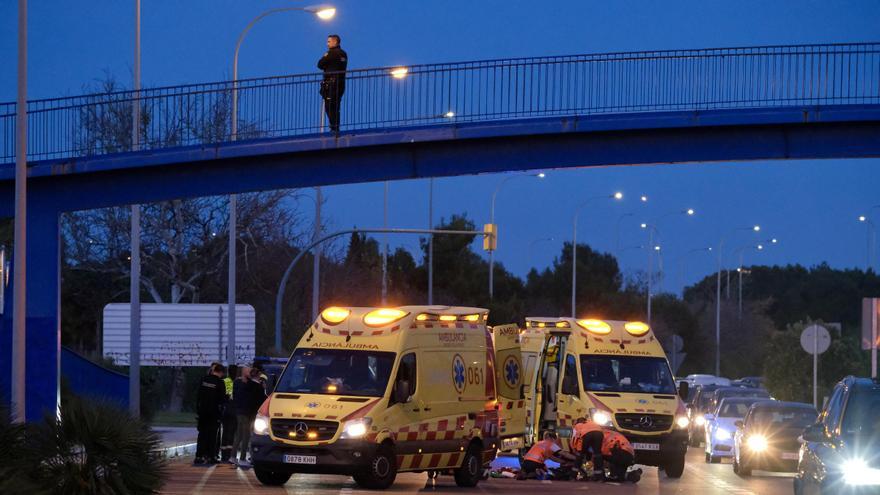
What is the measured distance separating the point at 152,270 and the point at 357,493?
39.1 m

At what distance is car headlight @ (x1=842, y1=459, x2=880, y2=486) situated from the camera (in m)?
13.9

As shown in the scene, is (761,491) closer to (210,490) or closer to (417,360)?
(417,360)

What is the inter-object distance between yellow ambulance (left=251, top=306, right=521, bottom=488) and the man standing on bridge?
6960 millimetres

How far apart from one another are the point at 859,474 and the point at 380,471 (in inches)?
333

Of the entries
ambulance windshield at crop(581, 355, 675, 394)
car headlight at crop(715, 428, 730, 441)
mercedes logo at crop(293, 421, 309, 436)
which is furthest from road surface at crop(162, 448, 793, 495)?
car headlight at crop(715, 428, 730, 441)

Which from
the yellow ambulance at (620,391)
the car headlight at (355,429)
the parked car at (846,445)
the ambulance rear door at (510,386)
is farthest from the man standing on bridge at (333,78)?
the parked car at (846,445)

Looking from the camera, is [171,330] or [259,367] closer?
[259,367]

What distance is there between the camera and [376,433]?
68.6 feet

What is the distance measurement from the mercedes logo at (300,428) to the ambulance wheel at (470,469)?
299cm

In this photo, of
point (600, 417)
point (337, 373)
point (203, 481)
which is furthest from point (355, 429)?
point (600, 417)

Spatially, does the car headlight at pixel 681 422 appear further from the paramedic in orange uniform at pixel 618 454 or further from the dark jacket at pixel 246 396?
the dark jacket at pixel 246 396

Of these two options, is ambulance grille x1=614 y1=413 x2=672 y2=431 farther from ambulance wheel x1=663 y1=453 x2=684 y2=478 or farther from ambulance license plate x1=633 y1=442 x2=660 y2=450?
ambulance wheel x1=663 y1=453 x2=684 y2=478

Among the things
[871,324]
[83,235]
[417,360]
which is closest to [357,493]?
[417,360]

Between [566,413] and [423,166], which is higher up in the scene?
[423,166]
